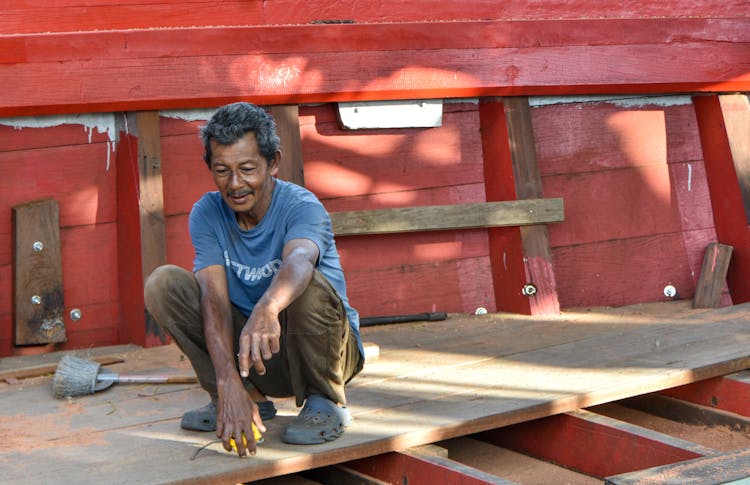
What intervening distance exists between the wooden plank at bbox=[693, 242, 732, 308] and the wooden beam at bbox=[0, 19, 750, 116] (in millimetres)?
869

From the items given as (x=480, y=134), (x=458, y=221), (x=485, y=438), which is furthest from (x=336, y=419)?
(x=480, y=134)

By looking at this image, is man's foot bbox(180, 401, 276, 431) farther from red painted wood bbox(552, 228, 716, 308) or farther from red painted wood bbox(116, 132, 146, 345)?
red painted wood bbox(552, 228, 716, 308)

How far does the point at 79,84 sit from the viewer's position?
4.53 meters

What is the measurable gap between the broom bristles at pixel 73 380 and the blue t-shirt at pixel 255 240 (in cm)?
92

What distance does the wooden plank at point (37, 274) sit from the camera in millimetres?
4559

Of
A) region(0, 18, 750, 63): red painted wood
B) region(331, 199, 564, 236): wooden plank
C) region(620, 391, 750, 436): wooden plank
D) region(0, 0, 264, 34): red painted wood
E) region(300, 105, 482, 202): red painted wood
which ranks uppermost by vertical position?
region(0, 0, 264, 34): red painted wood

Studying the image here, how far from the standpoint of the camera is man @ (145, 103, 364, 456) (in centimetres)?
296

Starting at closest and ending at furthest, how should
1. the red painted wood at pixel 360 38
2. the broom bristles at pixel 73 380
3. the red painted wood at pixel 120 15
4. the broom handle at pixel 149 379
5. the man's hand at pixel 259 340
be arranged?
the man's hand at pixel 259 340 < the broom bristles at pixel 73 380 < the broom handle at pixel 149 379 < the red painted wood at pixel 360 38 < the red painted wood at pixel 120 15

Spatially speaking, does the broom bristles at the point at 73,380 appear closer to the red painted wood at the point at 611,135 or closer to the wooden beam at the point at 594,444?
the wooden beam at the point at 594,444

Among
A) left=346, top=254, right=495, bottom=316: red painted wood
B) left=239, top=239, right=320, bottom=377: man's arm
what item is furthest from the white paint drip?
left=239, top=239, right=320, bottom=377: man's arm

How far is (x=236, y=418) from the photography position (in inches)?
109

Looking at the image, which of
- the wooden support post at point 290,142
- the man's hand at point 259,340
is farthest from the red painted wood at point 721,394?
the wooden support post at point 290,142

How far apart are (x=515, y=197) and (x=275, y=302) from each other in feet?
8.50

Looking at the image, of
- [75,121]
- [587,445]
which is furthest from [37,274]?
[587,445]
